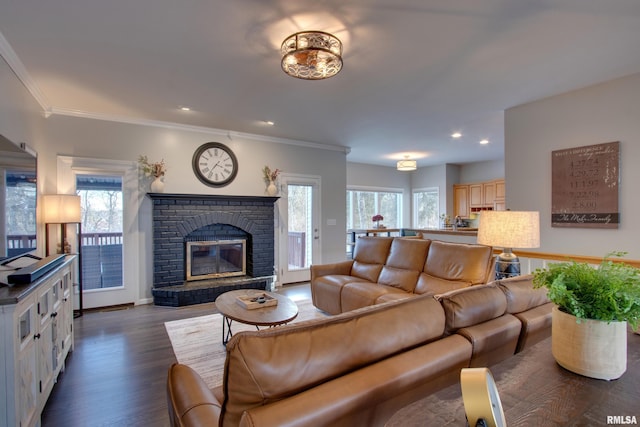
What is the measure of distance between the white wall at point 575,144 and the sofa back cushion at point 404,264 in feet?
5.04

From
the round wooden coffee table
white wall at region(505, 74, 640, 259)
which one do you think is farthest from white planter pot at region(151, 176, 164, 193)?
white wall at region(505, 74, 640, 259)

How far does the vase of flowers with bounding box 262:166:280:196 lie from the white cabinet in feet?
10.7

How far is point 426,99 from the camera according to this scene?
150 inches

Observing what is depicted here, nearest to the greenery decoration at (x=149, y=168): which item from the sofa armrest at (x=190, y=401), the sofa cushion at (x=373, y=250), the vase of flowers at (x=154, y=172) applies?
the vase of flowers at (x=154, y=172)

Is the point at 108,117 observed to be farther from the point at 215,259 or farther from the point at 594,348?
the point at 594,348

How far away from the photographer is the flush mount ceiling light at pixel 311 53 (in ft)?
7.72

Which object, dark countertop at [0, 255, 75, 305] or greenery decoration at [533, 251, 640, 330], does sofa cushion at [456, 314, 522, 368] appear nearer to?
greenery decoration at [533, 251, 640, 330]

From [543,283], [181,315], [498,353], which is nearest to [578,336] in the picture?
[543,283]

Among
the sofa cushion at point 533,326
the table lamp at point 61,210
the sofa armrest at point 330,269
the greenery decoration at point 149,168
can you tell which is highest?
the greenery decoration at point 149,168

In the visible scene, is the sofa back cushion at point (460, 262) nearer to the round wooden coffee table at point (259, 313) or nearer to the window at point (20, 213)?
the round wooden coffee table at point (259, 313)


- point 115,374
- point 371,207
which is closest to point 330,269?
point 115,374

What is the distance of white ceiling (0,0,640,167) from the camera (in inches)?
83.4

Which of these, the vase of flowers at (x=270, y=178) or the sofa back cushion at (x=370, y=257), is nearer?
the sofa back cushion at (x=370, y=257)

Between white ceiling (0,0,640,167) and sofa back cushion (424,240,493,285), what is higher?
white ceiling (0,0,640,167)
